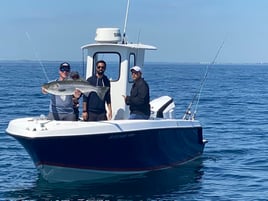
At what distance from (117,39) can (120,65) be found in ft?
1.93

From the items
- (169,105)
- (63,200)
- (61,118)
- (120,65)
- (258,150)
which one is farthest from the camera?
(258,150)

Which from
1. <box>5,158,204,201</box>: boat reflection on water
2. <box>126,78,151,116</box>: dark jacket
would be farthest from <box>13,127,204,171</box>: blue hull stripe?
<box>126,78,151,116</box>: dark jacket

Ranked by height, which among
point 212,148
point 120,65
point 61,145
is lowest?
point 212,148

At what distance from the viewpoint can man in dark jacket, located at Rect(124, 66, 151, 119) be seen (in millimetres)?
14039

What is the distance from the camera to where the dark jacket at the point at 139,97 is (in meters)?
14.0

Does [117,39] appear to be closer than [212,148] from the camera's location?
Yes

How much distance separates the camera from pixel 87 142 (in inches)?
519

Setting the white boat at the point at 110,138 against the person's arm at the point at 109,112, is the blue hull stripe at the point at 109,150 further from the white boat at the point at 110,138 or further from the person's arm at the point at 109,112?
the person's arm at the point at 109,112

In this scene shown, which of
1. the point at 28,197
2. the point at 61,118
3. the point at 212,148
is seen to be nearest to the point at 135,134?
the point at 61,118

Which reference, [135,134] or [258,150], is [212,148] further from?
[135,134]

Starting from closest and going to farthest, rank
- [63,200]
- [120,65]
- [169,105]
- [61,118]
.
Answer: [63,200], [61,118], [120,65], [169,105]

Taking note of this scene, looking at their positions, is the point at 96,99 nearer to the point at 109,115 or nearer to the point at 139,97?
the point at 109,115

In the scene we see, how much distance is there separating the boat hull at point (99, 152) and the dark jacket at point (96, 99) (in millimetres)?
804

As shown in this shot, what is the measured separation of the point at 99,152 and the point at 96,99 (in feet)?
3.57
